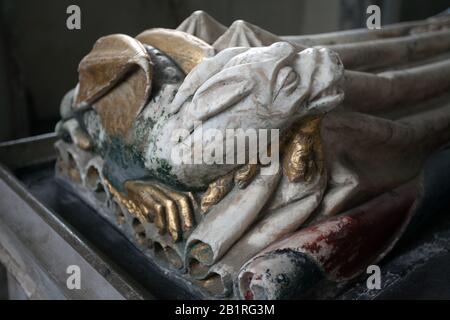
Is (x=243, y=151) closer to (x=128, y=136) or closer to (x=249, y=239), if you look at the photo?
(x=249, y=239)

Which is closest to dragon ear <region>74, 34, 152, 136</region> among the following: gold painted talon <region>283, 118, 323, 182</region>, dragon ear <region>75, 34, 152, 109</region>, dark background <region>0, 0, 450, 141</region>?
dragon ear <region>75, 34, 152, 109</region>

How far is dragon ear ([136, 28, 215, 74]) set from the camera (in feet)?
4.20

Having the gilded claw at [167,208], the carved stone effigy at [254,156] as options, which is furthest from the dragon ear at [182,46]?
the gilded claw at [167,208]

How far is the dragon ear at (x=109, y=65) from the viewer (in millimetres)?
1265

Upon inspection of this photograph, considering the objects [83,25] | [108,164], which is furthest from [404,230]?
[83,25]

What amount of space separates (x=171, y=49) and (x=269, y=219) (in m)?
0.55

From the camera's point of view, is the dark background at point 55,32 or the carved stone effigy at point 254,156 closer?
the carved stone effigy at point 254,156

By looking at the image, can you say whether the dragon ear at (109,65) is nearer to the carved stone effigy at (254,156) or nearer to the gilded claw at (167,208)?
the carved stone effigy at (254,156)

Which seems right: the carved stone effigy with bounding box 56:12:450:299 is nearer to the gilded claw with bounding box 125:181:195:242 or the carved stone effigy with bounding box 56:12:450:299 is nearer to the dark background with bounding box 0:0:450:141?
the gilded claw with bounding box 125:181:195:242

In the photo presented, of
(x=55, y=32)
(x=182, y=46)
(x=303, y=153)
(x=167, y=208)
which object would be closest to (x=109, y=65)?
(x=182, y=46)

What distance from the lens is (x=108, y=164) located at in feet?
4.75

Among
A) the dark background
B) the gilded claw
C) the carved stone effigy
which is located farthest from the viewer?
the dark background

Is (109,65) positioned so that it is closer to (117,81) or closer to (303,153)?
(117,81)

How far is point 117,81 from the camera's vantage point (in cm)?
135
